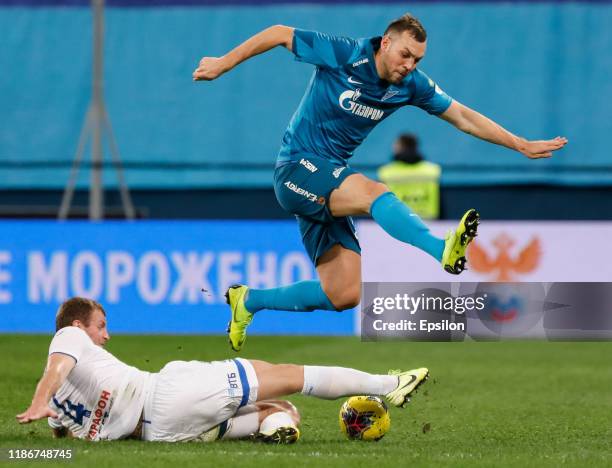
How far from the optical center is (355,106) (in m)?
7.70

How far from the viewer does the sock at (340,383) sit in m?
6.96

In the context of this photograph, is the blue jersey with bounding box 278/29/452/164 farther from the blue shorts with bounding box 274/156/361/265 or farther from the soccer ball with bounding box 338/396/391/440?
the soccer ball with bounding box 338/396/391/440

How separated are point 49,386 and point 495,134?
3.15 m

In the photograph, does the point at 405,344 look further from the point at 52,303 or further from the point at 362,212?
the point at 362,212

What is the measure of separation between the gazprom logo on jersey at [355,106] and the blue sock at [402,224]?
2.32 ft

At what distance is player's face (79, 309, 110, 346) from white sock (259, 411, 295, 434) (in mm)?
932

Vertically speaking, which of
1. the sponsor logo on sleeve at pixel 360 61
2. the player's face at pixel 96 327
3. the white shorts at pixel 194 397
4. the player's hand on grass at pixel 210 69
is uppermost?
the sponsor logo on sleeve at pixel 360 61

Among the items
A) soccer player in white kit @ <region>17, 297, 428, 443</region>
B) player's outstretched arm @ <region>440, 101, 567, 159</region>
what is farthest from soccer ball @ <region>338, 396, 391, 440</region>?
player's outstretched arm @ <region>440, 101, 567, 159</region>

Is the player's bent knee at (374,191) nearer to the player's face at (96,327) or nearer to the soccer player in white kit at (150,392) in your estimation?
the soccer player in white kit at (150,392)

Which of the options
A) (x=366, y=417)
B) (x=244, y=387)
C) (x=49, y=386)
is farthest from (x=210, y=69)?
(x=366, y=417)

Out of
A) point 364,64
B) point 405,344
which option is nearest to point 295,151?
point 364,64

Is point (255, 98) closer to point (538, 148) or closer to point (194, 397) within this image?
point (538, 148)

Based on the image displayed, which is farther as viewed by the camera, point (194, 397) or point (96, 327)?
point (96, 327)

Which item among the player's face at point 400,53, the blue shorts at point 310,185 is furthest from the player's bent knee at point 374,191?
the player's face at point 400,53
